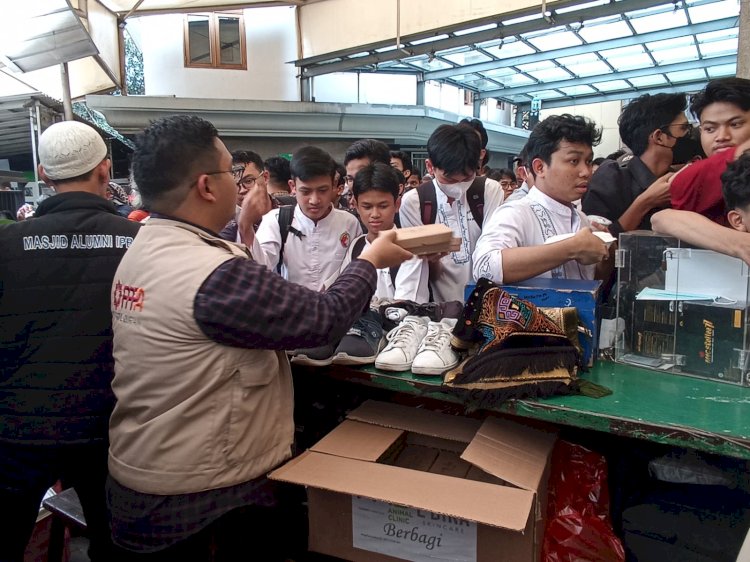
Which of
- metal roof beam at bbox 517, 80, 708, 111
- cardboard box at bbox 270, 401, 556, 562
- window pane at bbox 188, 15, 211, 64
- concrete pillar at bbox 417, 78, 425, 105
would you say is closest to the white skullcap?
cardboard box at bbox 270, 401, 556, 562

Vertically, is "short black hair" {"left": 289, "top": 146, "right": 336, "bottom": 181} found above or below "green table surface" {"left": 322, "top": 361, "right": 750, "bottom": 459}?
above

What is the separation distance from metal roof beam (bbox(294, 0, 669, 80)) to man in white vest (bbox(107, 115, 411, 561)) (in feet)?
15.5

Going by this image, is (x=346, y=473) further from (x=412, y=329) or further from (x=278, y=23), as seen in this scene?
(x=278, y=23)

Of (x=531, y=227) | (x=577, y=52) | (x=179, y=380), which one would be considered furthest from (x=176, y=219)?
(x=577, y=52)

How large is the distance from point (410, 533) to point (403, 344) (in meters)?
0.56

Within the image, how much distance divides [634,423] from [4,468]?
1.84 m

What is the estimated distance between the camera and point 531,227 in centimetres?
201

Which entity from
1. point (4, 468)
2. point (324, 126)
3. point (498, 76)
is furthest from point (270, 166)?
point (498, 76)

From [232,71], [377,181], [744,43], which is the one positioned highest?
[232,71]

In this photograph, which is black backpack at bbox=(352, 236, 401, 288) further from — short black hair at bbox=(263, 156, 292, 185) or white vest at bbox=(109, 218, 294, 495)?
short black hair at bbox=(263, 156, 292, 185)

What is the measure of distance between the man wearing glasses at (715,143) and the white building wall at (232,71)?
28.4 feet

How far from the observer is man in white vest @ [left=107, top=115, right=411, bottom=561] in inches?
51.7

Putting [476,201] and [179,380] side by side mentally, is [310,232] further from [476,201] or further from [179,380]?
[179,380]

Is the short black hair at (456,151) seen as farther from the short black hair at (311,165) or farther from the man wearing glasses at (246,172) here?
the man wearing glasses at (246,172)
